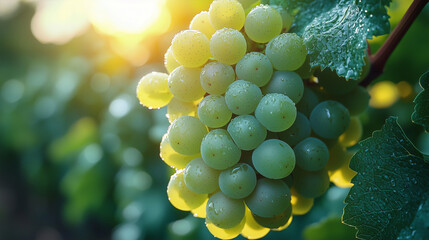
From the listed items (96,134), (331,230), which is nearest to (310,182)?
(331,230)

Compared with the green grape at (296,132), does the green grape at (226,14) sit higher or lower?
higher

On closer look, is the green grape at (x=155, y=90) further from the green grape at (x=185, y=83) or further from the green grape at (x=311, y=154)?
the green grape at (x=311, y=154)

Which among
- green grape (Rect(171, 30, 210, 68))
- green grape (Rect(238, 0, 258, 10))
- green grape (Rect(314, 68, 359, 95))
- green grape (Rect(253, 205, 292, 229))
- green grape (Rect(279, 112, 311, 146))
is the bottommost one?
green grape (Rect(253, 205, 292, 229))

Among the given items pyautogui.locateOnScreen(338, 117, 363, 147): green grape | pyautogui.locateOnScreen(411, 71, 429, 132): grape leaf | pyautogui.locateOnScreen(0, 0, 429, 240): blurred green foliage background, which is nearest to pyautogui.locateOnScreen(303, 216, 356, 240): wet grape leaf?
pyautogui.locateOnScreen(0, 0, 429, 240): blurred green foliage background

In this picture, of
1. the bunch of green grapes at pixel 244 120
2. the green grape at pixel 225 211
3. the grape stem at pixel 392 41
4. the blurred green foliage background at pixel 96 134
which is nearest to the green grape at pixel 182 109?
the bunch of green grapes at pixel 244 120

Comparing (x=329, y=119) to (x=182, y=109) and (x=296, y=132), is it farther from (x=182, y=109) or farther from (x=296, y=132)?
(x=182, y=109)

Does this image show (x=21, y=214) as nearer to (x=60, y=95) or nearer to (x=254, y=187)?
(x=60, y=95)

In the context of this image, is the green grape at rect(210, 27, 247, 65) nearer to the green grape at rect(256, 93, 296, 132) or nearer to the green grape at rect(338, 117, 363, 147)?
the green grape at rect(256, 93, 296, 132)
